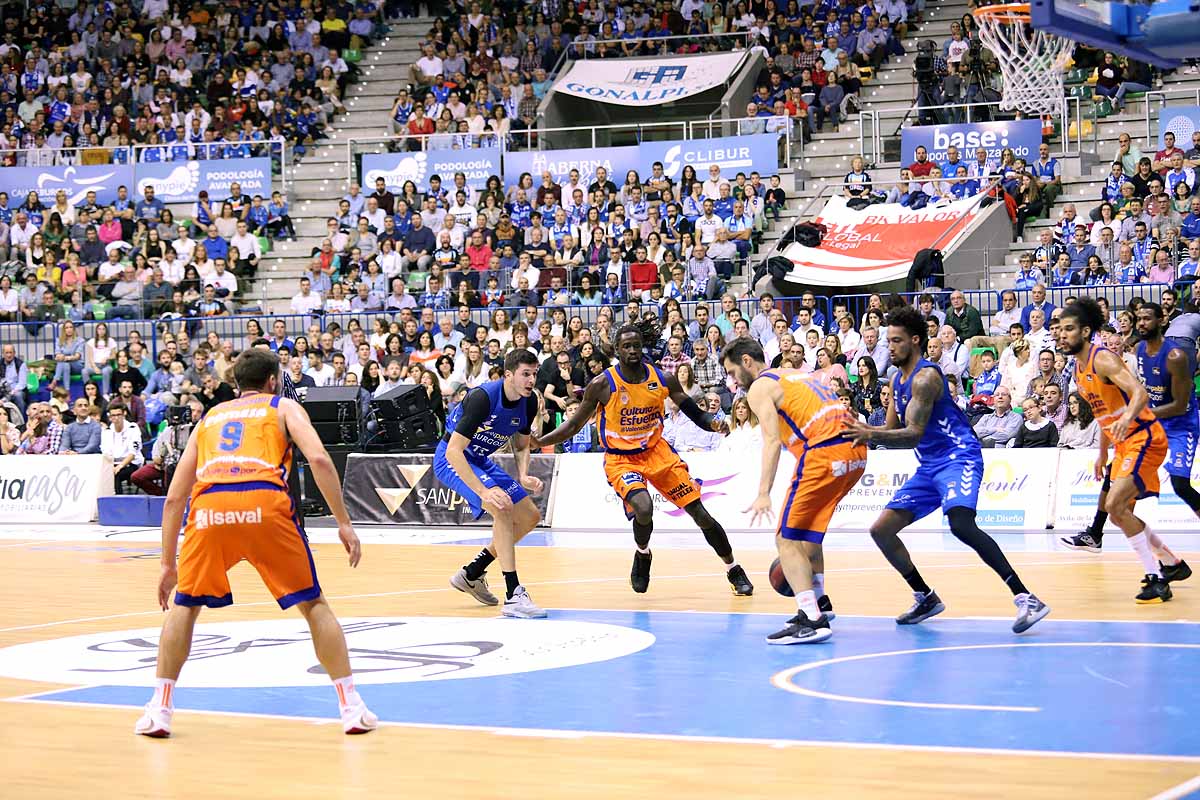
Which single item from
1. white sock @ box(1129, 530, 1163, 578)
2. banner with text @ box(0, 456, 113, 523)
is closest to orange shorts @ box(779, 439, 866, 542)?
white sock @ box(1129, 530, 1163, 578)

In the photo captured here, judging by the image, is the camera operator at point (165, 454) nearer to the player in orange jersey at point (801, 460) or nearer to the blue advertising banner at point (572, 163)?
the blue advertising banner at point (572, 163)

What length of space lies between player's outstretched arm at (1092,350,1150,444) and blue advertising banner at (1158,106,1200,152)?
13.5 meters

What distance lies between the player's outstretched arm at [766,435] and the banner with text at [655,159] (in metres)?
17.2

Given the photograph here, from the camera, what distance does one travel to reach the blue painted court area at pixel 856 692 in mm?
7020

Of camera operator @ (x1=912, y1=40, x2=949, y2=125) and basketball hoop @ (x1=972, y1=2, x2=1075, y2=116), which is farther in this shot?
camera operator @ (x1=912, y1=40, x2=949, y2=125)

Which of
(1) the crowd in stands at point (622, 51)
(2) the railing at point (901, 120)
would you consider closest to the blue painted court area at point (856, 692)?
(2) the railing at point (901, 120)

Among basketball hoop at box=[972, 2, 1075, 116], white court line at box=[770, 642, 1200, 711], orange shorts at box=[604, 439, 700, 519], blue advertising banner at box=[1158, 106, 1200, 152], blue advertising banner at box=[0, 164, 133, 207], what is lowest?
white court line at box=[770, 642, 1200, 711]

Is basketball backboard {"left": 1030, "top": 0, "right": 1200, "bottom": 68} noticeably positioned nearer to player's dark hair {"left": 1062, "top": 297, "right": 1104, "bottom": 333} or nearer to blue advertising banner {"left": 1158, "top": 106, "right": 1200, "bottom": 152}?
player's dark hair {"left": 1062, "top": 297, "right": 1104, "bottom": 333}

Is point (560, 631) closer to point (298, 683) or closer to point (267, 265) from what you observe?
point (298, 683)

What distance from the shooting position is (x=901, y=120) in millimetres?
27453

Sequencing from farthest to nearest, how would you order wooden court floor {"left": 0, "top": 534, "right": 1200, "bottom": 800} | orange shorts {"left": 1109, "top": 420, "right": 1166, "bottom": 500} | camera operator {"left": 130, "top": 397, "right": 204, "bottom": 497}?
1. camera operator {"left": 130, "top": 397, "right": 204, "bottom": 497}
2. orange shorts {"left": 1109, "top": 420, "right": 1166, "bottom": 500}
3. wooden court floor {"left": 0, "top": 534, "right": 1200, "bottom": 800}

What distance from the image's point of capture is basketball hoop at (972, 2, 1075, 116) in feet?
50.9

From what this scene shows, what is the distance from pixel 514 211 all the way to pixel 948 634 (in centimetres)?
1817

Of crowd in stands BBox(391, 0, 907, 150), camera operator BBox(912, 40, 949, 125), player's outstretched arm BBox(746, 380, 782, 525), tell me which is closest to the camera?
player's outstretched arm BBox(746, 380, 782, 525)
